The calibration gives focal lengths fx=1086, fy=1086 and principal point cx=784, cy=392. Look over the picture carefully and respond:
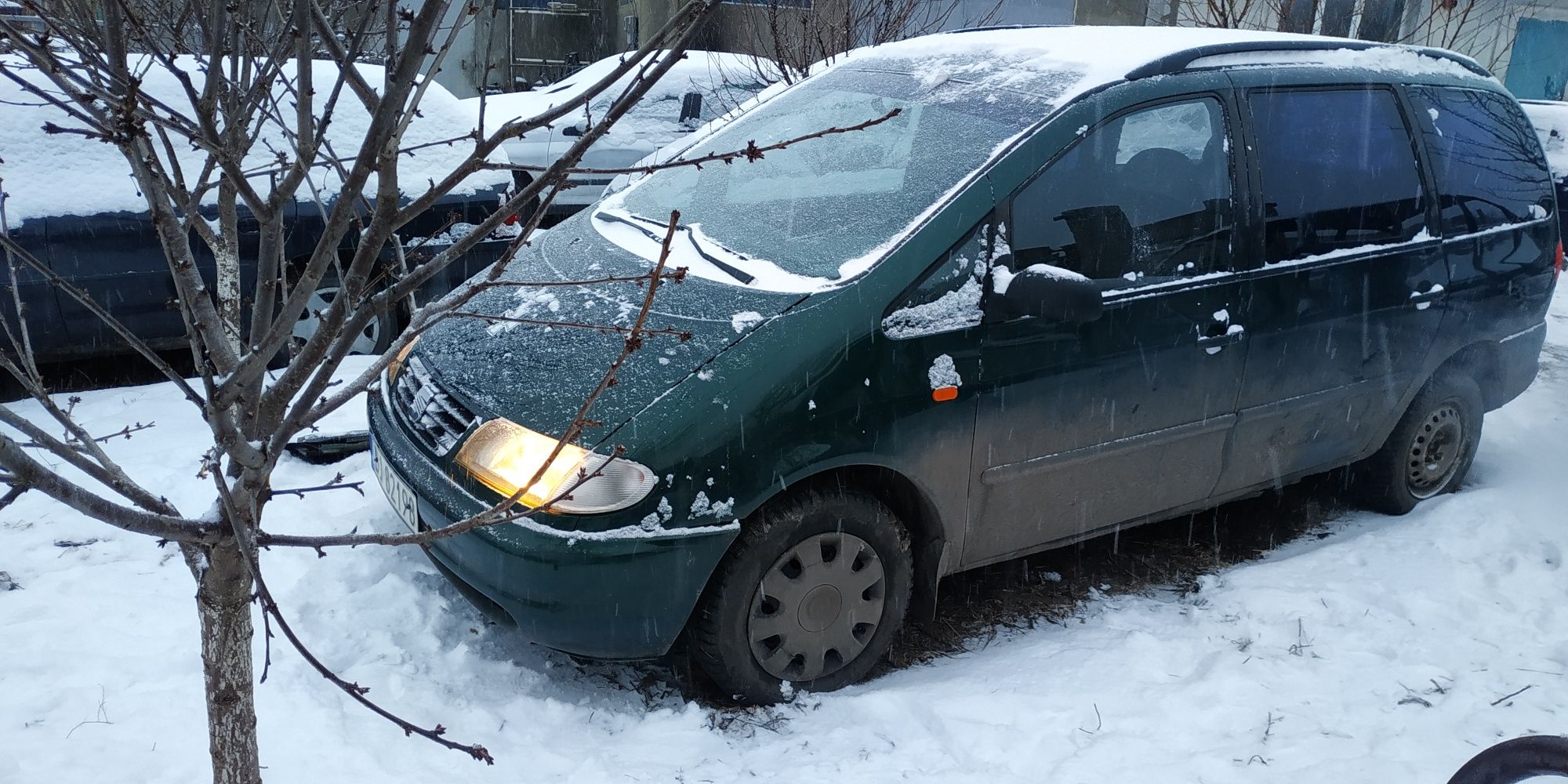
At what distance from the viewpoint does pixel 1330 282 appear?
12.0 ft

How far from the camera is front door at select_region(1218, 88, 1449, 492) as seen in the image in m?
3.56

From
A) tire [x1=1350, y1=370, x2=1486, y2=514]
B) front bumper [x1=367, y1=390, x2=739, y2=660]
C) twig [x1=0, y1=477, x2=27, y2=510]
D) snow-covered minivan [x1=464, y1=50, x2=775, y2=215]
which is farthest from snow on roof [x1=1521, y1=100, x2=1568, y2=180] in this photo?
twig [x1=0, y1=477, x2=27, y2=510]

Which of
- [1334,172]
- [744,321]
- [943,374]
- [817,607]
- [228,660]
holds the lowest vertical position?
[817,607]

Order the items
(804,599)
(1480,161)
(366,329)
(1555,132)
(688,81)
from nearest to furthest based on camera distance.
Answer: (804,599) < (1480,161) < (366,329) < (688,81) < (1555,132)

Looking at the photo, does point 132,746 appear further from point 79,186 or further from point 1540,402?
point 1540,402

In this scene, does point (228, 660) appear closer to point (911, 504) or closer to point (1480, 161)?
point (911, 504)

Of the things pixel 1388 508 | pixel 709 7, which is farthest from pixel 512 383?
pixel 1388 508

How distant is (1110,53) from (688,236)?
4.73 ft

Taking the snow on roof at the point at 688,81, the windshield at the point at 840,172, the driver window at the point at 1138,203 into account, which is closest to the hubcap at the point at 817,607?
the windshield at the point at 840,172

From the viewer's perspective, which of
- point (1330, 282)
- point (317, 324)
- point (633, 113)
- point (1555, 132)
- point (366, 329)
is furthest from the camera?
point (1555, 132)

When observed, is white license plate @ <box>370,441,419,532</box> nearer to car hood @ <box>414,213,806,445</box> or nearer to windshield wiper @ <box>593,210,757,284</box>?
car hood @ <box>414,213,806,445</box>

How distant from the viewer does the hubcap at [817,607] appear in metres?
2.91

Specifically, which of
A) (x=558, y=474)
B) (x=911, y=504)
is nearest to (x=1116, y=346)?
(x=911, y=504)

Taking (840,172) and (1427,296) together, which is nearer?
(840,172)
